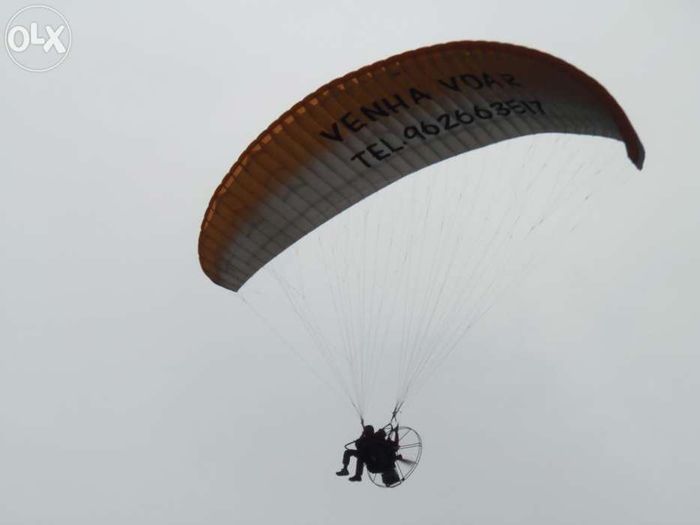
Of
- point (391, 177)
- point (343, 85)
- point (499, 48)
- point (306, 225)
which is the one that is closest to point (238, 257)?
point (306, 225)

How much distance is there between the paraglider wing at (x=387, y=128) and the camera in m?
21.7

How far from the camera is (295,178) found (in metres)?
24.2

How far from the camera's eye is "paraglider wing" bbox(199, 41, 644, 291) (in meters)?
21.7

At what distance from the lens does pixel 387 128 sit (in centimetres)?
2348

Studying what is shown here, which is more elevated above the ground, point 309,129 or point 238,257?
point 309,129

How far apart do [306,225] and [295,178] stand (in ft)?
5.92

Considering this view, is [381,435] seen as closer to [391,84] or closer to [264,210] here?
[264,210]

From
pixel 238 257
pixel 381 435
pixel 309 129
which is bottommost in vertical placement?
pixel 381 435

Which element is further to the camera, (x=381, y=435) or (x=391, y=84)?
(x=381, y=435)

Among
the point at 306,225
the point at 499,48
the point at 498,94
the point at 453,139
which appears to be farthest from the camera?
the point at 306,225

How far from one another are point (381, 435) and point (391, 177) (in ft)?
17.9

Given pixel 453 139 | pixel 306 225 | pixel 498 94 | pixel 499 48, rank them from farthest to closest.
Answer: pixel 306 225 < pixel 453 139 < pixel 498 94 < pixel 499 48

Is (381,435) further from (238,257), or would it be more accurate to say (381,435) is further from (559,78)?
(559,78)

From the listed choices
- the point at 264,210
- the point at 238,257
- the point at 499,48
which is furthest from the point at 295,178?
the point at 499,48
